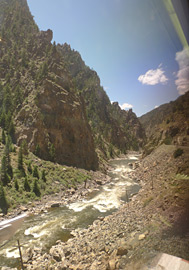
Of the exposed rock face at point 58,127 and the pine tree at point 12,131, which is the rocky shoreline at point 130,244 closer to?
the exposed rock face at point 58,127

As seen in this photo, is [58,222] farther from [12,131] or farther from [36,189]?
[12,131]

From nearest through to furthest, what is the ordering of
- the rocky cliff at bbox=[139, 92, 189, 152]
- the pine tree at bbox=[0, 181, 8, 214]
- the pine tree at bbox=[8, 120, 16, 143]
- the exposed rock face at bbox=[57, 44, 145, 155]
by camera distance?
1. the rocky cliff at bbox=[139, 92, 189, 152]
2. the pine tree at bbox=[0, 181, 8, 214]
3. the pine tree at bbox=[8, 120, 16, 143]
4. the exposed rock face at bbox=[57, 44, 145, 155]

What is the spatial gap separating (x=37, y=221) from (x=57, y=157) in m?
17.6

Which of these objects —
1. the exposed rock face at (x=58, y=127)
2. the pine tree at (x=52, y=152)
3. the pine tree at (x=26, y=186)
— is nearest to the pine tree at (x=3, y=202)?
the pine tree at (x=26, y=186)

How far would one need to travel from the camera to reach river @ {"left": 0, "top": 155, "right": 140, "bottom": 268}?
12.3 m

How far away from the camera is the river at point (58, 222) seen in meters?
12.3

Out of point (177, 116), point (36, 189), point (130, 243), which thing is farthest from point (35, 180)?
point (177, 116)

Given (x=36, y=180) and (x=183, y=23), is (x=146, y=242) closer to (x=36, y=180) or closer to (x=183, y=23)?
(x=183, y=23)

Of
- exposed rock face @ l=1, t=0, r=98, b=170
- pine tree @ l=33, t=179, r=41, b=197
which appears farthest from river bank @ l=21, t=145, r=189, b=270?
exposed rock face @ l=1, t=0, r=98, b=170

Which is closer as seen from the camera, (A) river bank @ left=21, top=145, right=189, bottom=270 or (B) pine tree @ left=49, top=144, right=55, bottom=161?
(A) river bank @ left=21, top=145, right=189, bottom=270

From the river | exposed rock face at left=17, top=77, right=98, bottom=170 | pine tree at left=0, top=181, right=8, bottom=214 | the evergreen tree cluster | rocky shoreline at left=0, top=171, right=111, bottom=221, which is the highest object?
exposed rock face at left=17, top=77, right=98, bottom=170

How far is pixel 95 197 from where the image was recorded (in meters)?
23.4

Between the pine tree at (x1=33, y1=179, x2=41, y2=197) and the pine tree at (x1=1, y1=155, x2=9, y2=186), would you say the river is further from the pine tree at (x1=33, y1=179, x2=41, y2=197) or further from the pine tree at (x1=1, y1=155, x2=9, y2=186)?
the pine tree at (x1=1, y1=155, x2=9, y2=186)

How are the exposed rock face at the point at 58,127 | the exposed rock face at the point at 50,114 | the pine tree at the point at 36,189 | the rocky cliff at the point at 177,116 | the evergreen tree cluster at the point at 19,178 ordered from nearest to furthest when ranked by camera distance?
the rocky cliff at the point at 177,116 → the evergreen tree cluster at the point at 19,178 → the pine tree at the point at 36,189 → the exposed rock face at the point at 58,127 → the exposed rock face at the point at 50,114
